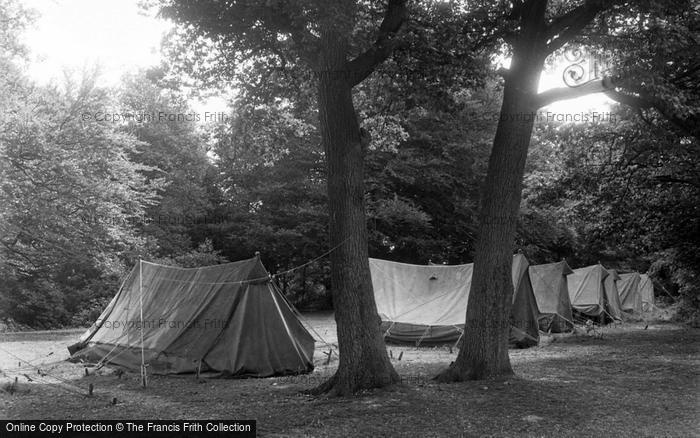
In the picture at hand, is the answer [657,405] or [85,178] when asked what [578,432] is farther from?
[85,178]

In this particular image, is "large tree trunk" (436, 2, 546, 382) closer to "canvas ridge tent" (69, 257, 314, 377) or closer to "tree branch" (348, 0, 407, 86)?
"tree branch" (348, 0, 407, 86)

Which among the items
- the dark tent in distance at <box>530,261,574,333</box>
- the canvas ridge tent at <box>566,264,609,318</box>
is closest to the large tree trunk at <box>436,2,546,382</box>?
the dark tent in distance at <box>530,261,574,333</box>

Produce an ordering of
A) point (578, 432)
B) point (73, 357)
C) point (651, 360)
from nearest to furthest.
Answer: point (578, 432)
point (651, 360)
point (73, 357)

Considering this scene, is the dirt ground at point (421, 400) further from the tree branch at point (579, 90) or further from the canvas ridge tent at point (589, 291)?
the canvas ridge tent at point (589, 291)

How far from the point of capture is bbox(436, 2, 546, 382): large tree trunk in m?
8.58

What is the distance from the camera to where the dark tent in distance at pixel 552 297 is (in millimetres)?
17938

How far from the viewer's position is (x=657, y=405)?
723 cm

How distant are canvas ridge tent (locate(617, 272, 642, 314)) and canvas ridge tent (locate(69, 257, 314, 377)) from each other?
20871 mm

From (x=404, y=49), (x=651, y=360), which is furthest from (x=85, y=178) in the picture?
(x=651, y=360)

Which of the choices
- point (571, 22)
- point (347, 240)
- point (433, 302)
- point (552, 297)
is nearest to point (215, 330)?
point (347, 240)

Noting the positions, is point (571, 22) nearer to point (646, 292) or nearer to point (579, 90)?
point (579, 90)

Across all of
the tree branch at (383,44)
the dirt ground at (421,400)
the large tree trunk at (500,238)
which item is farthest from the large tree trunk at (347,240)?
the large tree trunk at (500,238)

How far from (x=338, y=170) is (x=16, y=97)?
1492 centimetres

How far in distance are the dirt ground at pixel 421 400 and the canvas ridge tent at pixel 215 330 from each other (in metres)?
0.41
